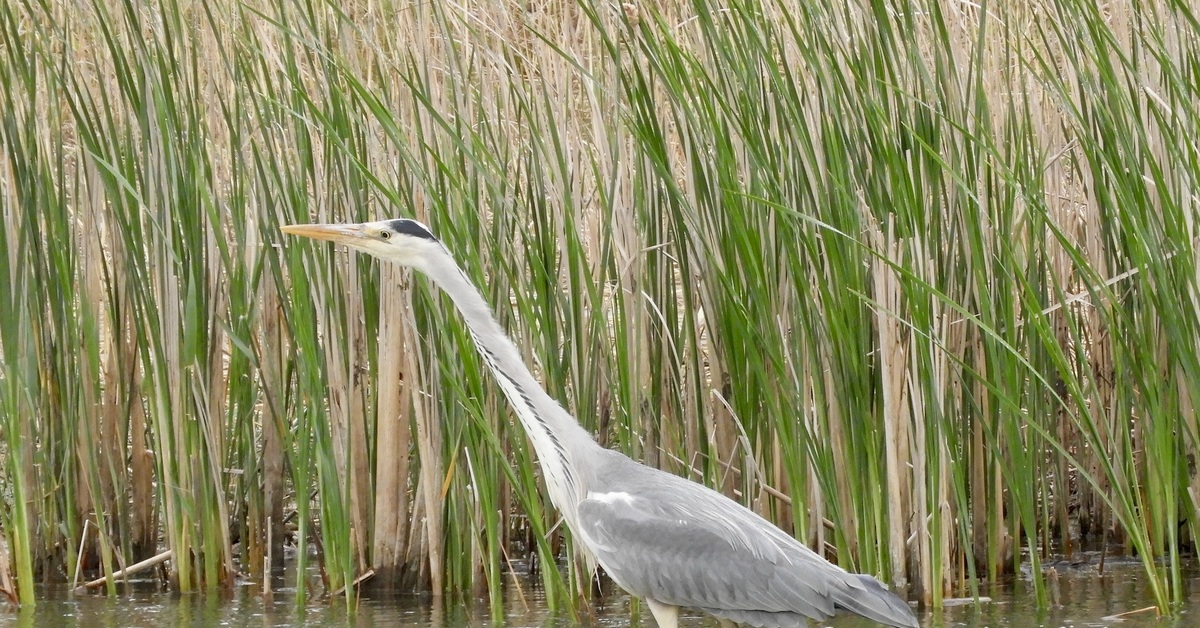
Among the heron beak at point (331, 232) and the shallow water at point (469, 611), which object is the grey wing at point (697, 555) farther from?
the heron beak at point (331, 232)

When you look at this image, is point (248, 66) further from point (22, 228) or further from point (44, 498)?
point (44, 498)

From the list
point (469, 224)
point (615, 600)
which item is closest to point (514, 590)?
point (615, 600)

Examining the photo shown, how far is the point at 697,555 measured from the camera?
389 centimetres

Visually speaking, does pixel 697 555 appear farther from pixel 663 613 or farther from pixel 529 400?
pixel 529 400

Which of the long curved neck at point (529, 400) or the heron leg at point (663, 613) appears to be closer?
the long curved neck at point (529, 400)

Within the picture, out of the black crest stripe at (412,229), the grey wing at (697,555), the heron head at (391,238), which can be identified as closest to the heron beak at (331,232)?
the heron head at (391,238)

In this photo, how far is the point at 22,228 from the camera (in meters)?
4.49

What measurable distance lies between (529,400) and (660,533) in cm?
52

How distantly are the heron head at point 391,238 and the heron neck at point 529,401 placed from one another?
0.22ft

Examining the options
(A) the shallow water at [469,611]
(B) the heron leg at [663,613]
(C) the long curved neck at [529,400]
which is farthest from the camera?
(A) the shallow water at [469,611]

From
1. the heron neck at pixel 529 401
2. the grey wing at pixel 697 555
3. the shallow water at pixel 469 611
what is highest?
the heron neck at pixel 529 401

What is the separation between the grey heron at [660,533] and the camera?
3809 millimetres

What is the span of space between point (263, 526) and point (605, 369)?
1.83m

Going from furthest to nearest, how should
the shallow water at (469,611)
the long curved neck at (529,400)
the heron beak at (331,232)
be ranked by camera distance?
1. the shallow water at (469,611)
2. the long curved neck at (529,400)
3. the heron beak at (331,232)
